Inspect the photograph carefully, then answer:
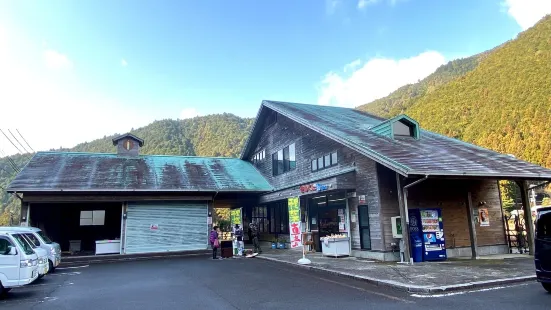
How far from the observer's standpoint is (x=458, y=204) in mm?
14180

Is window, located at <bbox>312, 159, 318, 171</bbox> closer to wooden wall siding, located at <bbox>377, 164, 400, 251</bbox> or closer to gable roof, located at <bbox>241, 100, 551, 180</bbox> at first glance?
gable roof, located at <bbox>241, 100, 551, 180</bbox>

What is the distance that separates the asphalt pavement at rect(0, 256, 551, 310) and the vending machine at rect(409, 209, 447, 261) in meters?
3.73

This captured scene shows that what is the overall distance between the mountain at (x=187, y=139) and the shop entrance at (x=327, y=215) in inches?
1486

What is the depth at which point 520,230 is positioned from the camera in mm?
15070

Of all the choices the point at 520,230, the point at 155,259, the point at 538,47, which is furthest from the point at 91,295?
the point at 538,47

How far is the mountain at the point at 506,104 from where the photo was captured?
41.5 m

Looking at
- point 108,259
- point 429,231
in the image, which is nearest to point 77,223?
point 108,259

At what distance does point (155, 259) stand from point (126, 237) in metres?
2.05

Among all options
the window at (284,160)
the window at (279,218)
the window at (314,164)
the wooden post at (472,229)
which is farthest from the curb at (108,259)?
the wooden post at (472,229)

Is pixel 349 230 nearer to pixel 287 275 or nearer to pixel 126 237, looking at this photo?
pixel 287 275

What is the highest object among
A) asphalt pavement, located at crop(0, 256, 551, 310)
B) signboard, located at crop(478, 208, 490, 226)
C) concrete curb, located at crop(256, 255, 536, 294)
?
signboard, located at crop(478, 208, 490, 226)

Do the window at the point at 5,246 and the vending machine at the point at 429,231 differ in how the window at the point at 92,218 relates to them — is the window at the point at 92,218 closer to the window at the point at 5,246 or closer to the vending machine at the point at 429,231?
the window at the point at 5,246

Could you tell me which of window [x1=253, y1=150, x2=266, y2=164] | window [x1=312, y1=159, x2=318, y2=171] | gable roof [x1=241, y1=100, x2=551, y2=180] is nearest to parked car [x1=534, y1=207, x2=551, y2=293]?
gable roof [x1=241, y1=100, x2=551, y2=180]

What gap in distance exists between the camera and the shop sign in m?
14.3
